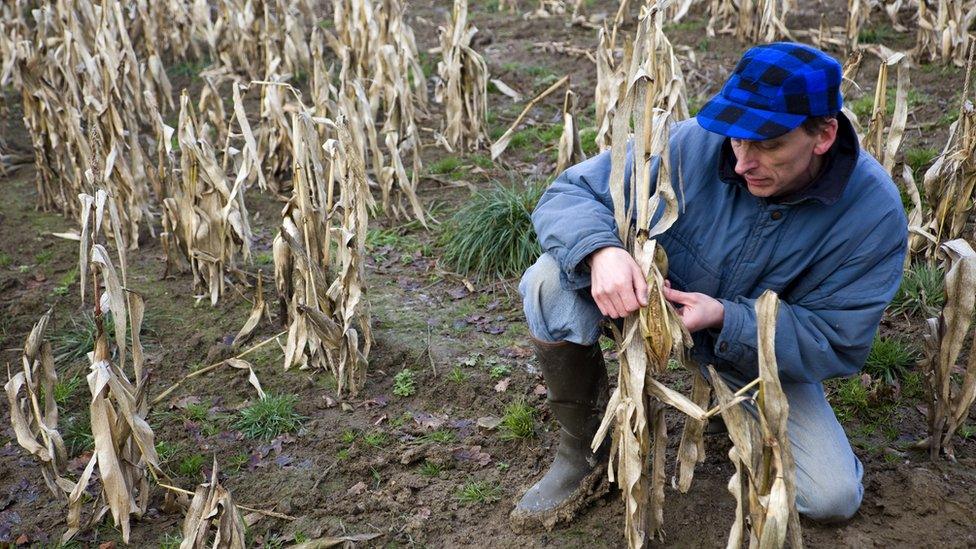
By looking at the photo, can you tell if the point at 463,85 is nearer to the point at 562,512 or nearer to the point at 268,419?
the point at 268,419

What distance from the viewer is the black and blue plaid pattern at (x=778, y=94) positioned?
6.89 feet

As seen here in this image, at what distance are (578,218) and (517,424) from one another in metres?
1.00

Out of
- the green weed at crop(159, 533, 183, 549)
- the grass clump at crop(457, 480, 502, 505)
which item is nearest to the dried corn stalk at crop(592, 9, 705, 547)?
the grass clump at crop(457, 480, 502, 505)

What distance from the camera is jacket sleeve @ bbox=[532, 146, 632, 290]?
231 centimetres

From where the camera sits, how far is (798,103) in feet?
6.91

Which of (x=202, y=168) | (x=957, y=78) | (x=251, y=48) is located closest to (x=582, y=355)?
(x=202, y=168)

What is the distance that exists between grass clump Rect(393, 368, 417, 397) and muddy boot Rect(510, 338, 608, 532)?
817 mm

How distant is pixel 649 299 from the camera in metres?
2.18

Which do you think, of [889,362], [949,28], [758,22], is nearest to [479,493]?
[889,362]

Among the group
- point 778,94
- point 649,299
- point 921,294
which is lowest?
point 921,294

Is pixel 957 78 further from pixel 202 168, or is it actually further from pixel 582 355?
pixel 202 168

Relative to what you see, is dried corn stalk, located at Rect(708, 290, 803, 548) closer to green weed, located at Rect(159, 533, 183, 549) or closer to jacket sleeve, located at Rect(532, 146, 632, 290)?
jacket sleeve, located at Rect(532, 146, 632, 290)

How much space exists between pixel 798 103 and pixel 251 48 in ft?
16.9

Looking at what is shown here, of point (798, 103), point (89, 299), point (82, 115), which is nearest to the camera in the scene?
point (798, 103)
